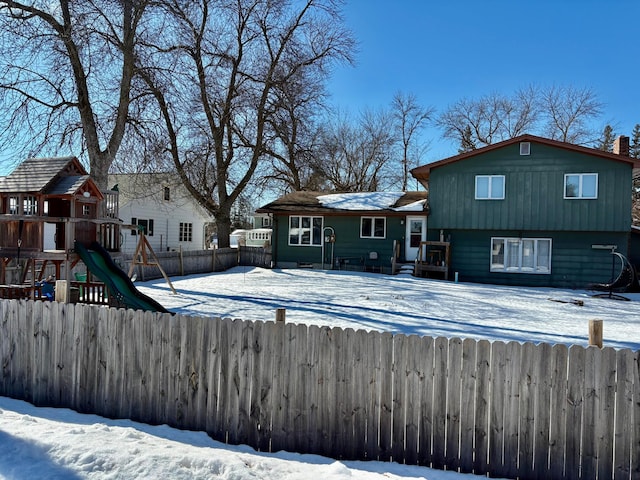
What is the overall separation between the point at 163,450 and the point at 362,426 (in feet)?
6.04

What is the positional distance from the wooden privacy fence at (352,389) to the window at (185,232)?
105 ft

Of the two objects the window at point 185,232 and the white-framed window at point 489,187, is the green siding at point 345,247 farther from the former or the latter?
the window at point 185,232

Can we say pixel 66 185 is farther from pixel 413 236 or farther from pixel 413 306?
pixel 413 236

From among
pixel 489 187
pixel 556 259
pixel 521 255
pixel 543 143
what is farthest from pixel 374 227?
pixel 543 143

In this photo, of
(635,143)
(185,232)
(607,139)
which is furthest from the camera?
(635,143)

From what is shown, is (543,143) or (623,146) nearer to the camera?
(543,143)

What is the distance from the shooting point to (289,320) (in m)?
9.76

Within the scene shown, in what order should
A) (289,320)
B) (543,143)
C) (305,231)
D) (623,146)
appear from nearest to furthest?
1. (289,320)
2. (543,143)
3. (623,146)
4. (305,231)

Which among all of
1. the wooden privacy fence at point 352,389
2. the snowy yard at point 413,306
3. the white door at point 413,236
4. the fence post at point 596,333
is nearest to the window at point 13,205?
the snowy yard at point 413,306

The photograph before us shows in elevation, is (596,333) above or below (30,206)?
below

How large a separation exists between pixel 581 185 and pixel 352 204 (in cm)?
1050

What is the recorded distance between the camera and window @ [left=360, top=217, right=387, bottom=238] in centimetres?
2231

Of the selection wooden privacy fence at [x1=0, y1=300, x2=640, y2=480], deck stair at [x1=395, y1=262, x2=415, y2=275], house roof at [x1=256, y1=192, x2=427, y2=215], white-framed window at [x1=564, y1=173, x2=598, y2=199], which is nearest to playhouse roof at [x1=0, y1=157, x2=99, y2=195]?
wooden privacy fence at [x1=0, y1=300, x2=640, y2=480]

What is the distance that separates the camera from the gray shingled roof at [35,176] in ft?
33.8
